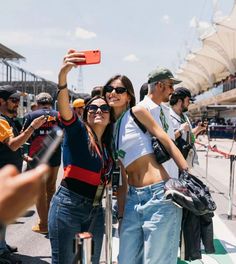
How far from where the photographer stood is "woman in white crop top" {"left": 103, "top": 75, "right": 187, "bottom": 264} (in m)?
2.43

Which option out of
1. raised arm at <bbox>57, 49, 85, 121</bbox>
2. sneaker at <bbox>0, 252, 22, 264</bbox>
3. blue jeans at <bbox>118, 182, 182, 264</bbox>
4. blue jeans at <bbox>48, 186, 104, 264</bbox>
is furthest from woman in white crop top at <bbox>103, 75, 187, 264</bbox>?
sneaker at <bbox>0, 252, 22, 264</bbox>

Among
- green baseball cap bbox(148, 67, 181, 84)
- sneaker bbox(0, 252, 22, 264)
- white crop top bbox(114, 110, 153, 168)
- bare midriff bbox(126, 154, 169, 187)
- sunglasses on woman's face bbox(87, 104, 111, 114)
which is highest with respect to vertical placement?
green baseball cap bbox(148, 67, 181, 84)

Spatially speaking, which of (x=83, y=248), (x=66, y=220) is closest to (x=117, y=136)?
(x=66, y=220)

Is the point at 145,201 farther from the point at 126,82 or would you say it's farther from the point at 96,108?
the point at 126,82

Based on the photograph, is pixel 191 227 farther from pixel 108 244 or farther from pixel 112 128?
pixel 112 128

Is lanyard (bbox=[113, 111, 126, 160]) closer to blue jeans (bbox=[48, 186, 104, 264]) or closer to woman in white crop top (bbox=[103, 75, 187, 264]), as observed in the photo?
woman in white crop top (bbox=[103, 75, 187, 264])

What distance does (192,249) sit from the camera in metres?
2.55

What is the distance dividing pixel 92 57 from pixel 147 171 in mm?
824

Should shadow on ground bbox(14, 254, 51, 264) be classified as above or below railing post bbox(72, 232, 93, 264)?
below

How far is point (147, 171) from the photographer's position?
2.50 metres

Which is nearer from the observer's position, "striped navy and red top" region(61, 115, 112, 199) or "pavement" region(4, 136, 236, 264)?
"striped navy and red top" region(61, 115, 112, 199)

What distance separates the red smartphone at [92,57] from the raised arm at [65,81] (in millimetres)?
22

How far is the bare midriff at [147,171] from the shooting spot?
2480 mm

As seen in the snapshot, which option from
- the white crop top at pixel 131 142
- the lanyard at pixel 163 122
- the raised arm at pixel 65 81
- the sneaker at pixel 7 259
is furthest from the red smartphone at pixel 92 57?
the sneaker at pixel 7 259
